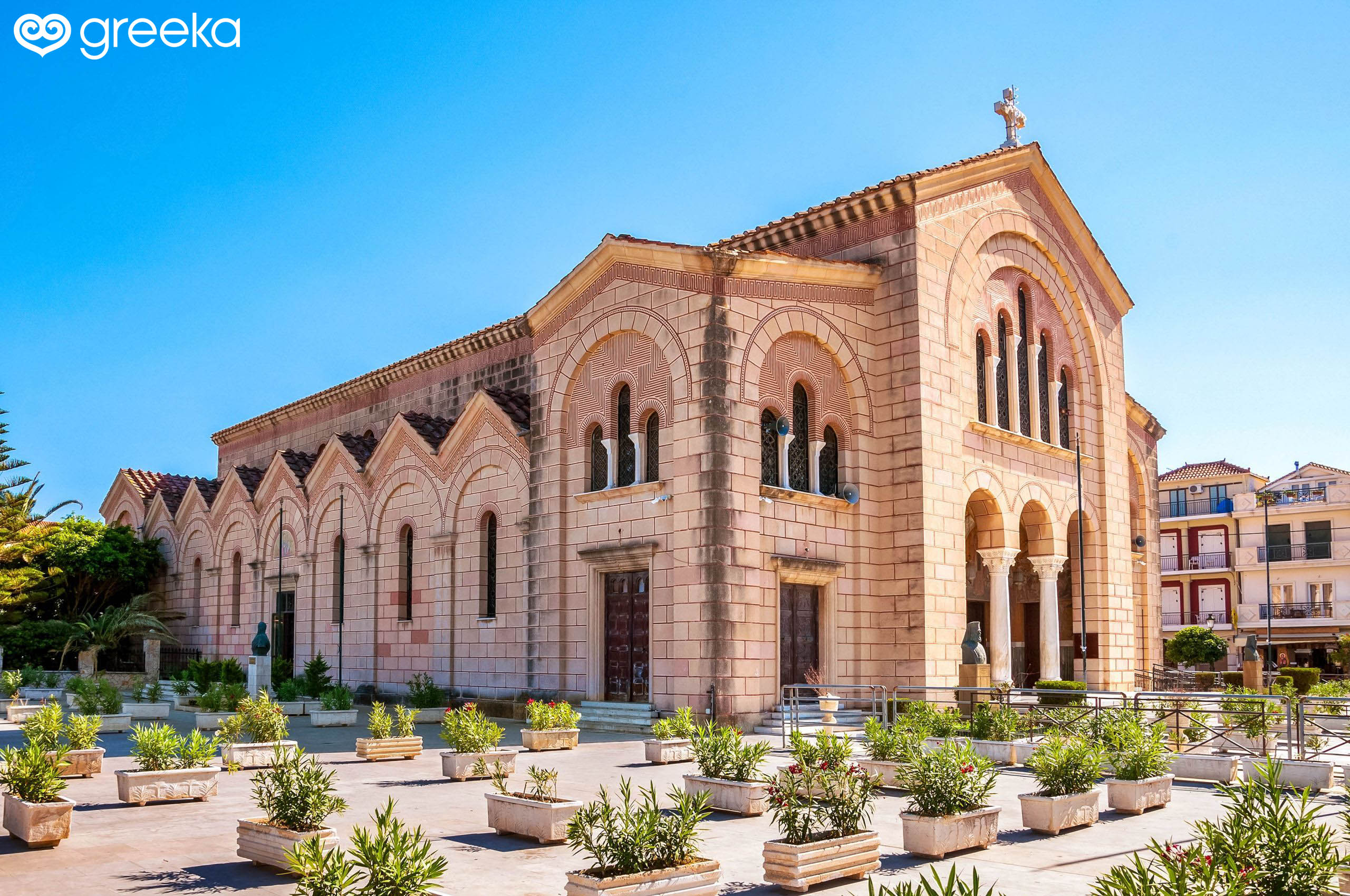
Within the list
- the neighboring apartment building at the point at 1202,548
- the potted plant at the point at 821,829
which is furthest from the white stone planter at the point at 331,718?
the neighboring apartment building at the point at 1202,548

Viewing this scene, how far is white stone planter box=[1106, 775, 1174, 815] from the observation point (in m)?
13.2

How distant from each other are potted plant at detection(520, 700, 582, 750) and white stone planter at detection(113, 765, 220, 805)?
633 cm

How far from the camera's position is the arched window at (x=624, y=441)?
24.4 m

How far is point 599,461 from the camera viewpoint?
25344mm

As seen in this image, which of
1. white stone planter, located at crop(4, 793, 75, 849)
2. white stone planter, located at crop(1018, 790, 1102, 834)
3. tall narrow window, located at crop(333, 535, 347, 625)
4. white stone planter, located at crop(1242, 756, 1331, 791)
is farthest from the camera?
tall narrow window, located at crop(333, 535, 347, 625)

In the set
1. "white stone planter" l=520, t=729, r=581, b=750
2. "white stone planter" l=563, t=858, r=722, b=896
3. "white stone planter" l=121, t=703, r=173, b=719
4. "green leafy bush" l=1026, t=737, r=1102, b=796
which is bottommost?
"white stone planter" l=121, t=703, r=173, b=719

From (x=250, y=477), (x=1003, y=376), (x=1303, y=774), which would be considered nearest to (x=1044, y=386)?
(x=1003, y=376)

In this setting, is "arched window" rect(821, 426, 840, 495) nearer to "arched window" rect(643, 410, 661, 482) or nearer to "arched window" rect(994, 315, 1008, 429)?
"arched window" rect(643, 410, 661, 482)

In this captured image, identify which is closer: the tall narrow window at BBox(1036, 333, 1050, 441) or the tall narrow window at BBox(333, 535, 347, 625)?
the tall narrow window at BBox(1036, 333, 1050, 441)

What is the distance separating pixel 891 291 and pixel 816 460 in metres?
4.08

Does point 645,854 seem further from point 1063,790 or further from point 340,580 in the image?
point 340,580

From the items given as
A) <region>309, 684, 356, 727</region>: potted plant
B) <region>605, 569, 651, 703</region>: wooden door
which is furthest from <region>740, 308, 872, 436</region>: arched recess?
<region>309, 684, 356, 727</region>: potted plant

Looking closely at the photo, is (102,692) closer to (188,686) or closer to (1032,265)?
(188,686)

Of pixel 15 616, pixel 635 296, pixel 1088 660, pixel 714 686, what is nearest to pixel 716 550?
pixel 714 686
